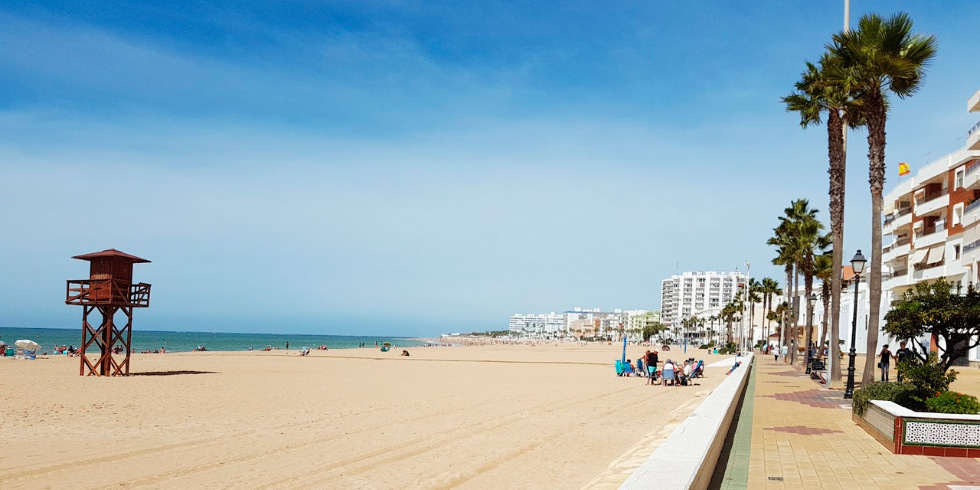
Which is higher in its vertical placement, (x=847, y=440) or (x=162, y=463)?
(x=847, y=440)

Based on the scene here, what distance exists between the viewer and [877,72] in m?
17.0

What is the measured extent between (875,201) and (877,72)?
3.11 meters

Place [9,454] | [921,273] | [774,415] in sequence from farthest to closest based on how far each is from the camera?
[921,273], [774,415], [9,454]

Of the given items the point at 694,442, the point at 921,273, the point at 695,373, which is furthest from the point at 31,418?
the point at 921,273

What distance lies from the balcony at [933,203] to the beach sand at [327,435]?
28348 millimetres

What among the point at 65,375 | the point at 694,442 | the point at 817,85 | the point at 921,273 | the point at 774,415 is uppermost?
the point at 817,85

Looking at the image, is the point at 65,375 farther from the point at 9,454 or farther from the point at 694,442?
the point at 694,442

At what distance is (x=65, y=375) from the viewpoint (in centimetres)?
2997

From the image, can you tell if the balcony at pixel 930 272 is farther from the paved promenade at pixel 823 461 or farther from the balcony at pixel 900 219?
the paved promenade at pixel 823 461

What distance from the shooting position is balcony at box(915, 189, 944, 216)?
42.8m

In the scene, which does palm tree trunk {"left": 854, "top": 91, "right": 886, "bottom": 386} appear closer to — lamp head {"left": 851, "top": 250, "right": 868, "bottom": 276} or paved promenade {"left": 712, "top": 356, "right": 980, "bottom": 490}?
lamp head {"left": 851, "top": 250, "right": 868, "bottom": 276}

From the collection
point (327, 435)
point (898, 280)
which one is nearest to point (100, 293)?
point (327, 435)

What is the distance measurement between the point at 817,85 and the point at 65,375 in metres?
30.1

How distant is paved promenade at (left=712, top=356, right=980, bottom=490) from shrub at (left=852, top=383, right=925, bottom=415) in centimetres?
41
